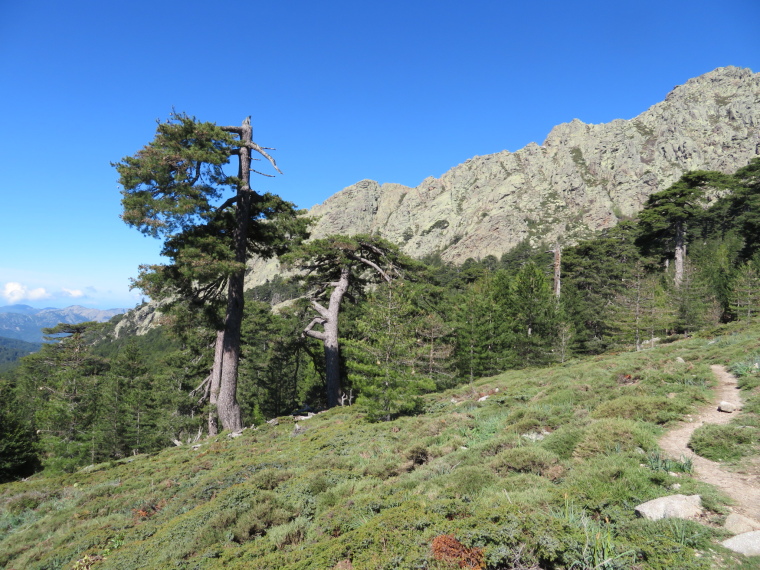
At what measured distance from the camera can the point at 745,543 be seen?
3.35 metres

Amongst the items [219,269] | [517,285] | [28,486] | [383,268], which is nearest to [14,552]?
[28,486]

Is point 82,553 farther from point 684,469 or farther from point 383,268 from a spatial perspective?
point 383,268

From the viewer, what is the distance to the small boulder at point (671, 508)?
3938mm

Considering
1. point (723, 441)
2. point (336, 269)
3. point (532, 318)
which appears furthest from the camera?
point (532, 318)

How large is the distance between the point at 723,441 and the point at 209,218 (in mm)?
15908

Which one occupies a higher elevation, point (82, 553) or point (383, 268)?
point (383, 268)

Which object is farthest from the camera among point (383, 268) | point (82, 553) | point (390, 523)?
point (383, 268)

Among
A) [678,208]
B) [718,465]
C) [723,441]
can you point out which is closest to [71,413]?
[718,465]

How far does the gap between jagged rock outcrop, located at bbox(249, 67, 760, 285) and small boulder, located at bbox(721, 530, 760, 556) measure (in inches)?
5556

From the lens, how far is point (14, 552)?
736 cm

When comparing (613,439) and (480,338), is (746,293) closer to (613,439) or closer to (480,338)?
(480,338)

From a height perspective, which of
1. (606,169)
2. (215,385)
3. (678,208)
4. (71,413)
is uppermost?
(606,169)

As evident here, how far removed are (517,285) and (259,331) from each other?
26.3 m

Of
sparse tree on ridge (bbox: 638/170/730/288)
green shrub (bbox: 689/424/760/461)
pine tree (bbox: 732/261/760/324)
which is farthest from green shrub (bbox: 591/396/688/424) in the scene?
sparse tree on ridge (bbox: 638/170/730/288)
